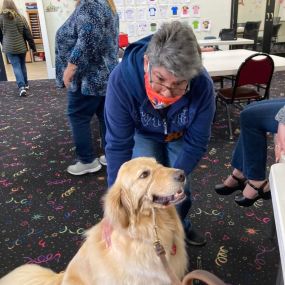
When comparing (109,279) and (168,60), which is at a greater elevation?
(168,60)

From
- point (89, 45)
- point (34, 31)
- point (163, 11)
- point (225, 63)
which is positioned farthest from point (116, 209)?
point (34, 31)

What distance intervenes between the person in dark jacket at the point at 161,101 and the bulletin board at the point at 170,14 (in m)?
6.20

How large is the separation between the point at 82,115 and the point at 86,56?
51cm

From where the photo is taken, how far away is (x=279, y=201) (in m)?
0.76

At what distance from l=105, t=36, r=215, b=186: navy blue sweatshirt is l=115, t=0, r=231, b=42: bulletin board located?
623 centimetres

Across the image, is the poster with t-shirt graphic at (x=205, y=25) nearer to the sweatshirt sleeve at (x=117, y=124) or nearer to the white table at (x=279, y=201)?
the sweatshirt sleeve at (x=117, y=124)

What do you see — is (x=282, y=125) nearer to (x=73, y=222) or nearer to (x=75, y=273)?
(x=75, y=273)

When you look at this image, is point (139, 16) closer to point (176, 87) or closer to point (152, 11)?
point (152, 11)

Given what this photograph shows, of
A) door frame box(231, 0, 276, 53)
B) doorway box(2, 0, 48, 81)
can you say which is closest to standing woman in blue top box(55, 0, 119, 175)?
door frame box(231, 0, 276, 53)

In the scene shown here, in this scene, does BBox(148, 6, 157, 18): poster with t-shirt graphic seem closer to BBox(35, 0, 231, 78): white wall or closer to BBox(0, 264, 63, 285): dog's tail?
BBox(35, 0, 231, 78): white wall

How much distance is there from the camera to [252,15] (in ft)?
27.0

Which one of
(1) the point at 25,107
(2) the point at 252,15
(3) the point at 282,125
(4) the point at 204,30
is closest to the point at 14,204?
(3) the point at 282,125

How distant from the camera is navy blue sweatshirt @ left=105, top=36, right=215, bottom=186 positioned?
1.38m

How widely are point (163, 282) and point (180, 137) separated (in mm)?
713
